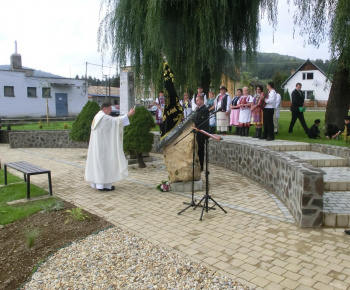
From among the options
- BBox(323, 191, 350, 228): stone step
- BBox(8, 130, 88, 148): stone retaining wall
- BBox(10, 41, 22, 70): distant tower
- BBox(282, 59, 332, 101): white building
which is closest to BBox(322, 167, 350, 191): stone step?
BBox(323, 191, 350, 228): stone step

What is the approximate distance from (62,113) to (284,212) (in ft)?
125

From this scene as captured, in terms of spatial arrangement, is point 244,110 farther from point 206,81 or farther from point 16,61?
point 16,61

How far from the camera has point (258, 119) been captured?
440 inches

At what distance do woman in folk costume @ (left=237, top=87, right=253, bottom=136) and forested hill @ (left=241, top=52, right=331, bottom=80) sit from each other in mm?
788

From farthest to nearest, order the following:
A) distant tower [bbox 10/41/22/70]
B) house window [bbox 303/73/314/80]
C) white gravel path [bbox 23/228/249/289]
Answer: house window [bbox 303/73/314/80] < distant tower [bbox 10/41/22/70] < white gravel path [bbox 23/228/249/289]

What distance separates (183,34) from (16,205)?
293 inches

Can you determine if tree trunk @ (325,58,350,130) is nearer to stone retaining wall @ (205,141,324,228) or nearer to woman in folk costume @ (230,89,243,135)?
woman in folk costume @ (230,89,243,135)

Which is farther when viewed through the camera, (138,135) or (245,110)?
(245,110)

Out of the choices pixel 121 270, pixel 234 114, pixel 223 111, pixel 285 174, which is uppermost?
pixel 223 111

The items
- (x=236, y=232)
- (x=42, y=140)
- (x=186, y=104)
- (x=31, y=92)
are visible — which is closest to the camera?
(x=236, y=232)

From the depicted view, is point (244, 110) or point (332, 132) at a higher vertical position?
point (244, 110)

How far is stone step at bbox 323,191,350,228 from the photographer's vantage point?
4984 mm

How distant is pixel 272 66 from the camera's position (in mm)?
117750

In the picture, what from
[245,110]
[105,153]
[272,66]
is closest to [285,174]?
[105,153]
